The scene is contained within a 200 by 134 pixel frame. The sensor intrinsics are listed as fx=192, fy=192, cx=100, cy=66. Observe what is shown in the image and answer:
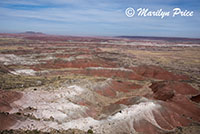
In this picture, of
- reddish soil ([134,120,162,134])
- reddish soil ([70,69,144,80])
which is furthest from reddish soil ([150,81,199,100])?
reddish soil ([134,120,162,134])

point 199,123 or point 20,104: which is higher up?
point 20,104

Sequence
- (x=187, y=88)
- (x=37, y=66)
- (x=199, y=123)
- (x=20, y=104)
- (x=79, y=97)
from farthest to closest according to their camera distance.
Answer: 1. (x=37, y=66)
2. (x=187, y=88)
3. (x=79, y=97)
4. (x=199, y=123)
5. (x=20, y=104)

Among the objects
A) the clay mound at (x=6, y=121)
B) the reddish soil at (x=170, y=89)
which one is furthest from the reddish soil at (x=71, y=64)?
the clay mound at (x=6, y=121)

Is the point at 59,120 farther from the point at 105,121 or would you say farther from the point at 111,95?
the point at 111,95

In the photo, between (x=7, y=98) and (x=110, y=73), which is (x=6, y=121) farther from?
(x=110, y=73)

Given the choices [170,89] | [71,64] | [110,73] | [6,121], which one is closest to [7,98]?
[6,121]

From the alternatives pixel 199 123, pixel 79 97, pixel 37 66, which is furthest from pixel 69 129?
pixel 37 66

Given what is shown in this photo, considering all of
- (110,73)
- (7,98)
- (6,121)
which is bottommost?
(110,73)

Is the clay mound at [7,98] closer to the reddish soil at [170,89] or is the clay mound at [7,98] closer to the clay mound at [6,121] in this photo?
the clay mound at [6,121]
